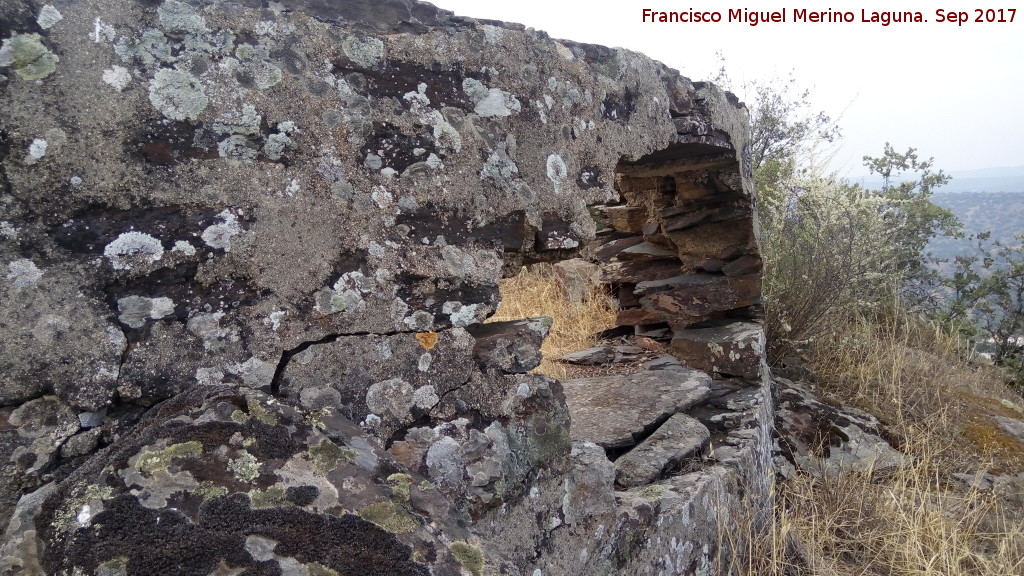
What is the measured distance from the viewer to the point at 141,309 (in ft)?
5.14

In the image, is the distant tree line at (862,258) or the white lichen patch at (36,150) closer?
the white lichen patch at (36,150)

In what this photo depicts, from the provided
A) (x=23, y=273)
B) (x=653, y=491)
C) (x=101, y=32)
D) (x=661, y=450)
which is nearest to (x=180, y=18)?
(x=101, y=32)

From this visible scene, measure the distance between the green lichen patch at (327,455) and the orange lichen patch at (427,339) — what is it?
0.49 m

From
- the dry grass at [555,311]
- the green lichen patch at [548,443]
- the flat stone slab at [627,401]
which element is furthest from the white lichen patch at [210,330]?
the dry grass at [555,311]

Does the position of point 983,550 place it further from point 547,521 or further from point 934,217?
point 934,217

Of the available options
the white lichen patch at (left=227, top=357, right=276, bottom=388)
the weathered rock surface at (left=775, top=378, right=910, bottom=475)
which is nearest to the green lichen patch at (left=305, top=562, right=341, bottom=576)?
the white lichen patch at (left=227, top=357, right=276, bottom=388)

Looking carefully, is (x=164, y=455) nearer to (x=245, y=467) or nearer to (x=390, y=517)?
(x=245, y=467)

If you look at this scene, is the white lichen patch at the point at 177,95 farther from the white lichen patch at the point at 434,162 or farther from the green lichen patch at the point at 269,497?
the green lichen patch at the point at 269,497

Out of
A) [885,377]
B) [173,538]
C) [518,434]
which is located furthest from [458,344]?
[885,377]

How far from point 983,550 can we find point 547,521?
2774mm

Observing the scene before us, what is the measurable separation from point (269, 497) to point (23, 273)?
70 cm

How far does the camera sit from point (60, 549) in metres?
1.17

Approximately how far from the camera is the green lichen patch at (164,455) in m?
1.31

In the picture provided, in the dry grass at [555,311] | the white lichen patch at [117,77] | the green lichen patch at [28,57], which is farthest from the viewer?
the dry grass at [555,311]
